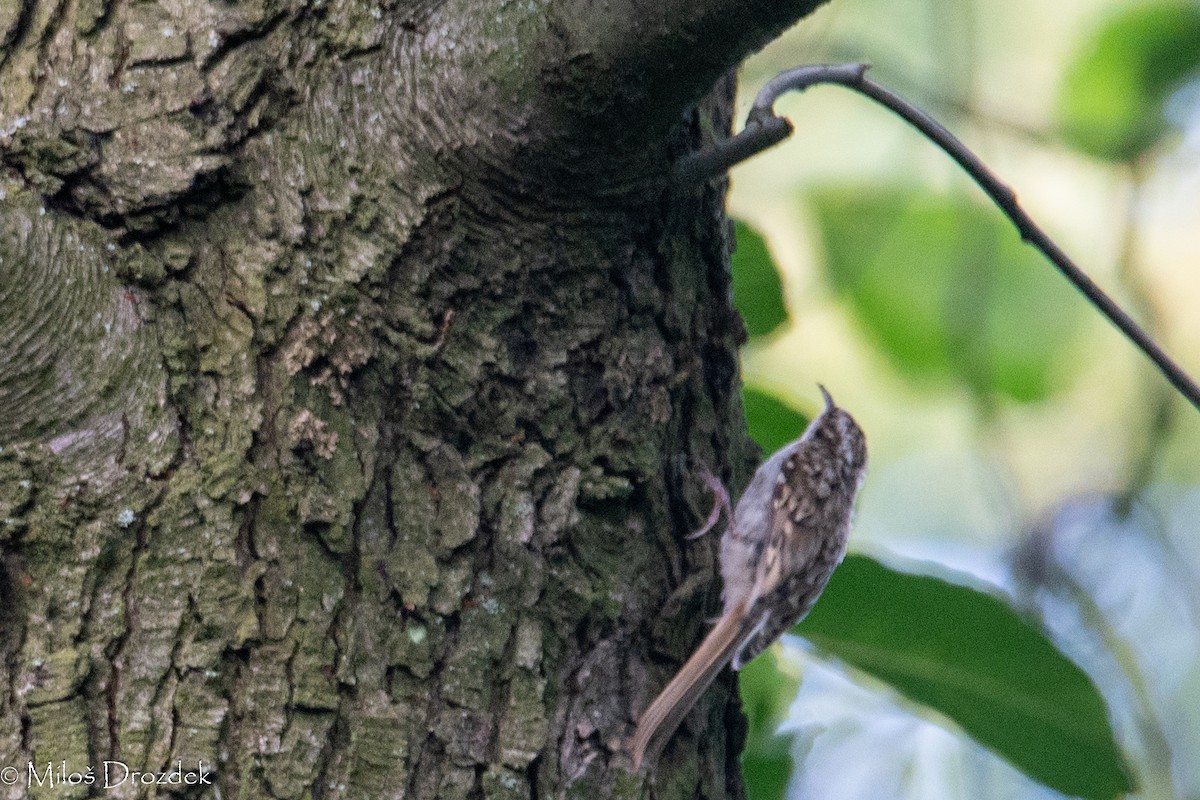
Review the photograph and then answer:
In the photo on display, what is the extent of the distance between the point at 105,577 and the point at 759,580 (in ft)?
4.57

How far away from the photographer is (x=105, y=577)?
1.33m

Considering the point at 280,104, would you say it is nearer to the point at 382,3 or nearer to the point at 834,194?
the point at 382,3

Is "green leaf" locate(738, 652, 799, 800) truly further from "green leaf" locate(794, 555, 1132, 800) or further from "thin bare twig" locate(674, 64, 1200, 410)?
"thin bare twig" locate(674, 64, 1200, 410)

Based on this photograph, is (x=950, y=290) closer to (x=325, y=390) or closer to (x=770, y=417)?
(x=770, y=417)

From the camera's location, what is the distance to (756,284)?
198 cm

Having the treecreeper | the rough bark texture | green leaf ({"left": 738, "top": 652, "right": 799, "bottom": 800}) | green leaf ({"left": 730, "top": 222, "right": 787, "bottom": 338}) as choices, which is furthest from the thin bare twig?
green leaf ({"left": 738, "top": 652, "right": 799, "bottom": 800})

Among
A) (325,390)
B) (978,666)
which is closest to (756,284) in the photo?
(978,666)

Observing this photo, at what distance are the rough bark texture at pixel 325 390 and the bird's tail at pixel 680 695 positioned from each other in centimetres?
2

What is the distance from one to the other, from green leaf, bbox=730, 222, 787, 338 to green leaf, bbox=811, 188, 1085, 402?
0.99m

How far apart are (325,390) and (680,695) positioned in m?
0.58

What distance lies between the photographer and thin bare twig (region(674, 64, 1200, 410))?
136cm

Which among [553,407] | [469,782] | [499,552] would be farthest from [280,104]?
[469,782]

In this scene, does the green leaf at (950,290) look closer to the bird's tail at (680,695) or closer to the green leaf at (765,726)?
the green leaf at (765,726)

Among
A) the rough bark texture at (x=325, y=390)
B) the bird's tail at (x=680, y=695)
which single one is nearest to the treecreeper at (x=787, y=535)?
the bird's tail at (x=680, y=695)
